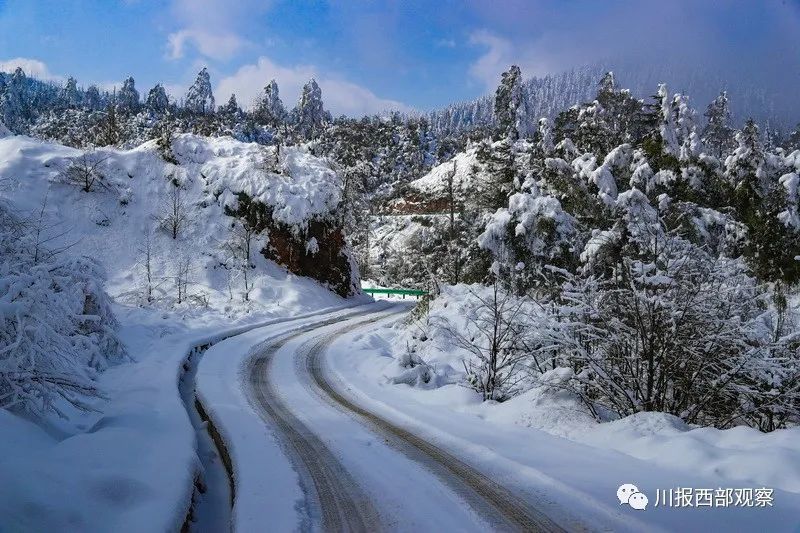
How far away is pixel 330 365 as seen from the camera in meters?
13.5

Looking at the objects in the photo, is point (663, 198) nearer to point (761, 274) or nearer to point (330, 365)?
point (761, 274)

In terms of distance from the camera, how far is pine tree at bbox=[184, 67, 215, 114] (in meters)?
126

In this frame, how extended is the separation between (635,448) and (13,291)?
765 cm

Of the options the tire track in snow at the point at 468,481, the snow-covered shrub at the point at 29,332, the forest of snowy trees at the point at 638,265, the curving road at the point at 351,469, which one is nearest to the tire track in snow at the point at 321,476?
the curving road at the point at 351,469

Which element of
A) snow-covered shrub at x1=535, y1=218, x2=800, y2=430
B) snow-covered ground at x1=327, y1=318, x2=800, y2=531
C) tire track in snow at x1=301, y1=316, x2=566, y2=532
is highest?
snow-covered shrub at x1=535, y1=218, x2=800, y2=430

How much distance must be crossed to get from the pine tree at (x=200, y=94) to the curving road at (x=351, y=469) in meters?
133

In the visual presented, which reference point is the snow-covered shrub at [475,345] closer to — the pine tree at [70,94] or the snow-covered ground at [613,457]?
the snow-covered ground at [613,457]

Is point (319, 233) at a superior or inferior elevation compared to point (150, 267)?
superior

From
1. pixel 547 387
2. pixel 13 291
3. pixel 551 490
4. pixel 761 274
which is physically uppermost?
pixel 761 274

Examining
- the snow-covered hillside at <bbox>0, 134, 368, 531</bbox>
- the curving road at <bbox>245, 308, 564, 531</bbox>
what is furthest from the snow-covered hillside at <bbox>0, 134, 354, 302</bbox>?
the curving road at <bbox>245, 308, 564, 531</bbox>

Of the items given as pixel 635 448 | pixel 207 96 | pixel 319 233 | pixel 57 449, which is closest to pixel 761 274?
pixel 635 448

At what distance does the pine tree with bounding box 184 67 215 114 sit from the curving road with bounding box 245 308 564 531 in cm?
13279

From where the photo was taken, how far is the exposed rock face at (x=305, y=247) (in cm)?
3061

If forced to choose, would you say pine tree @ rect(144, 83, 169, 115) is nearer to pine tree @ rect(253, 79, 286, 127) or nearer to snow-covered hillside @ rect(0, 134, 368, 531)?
pine tree @ rect(253, 79, 286, 127)
